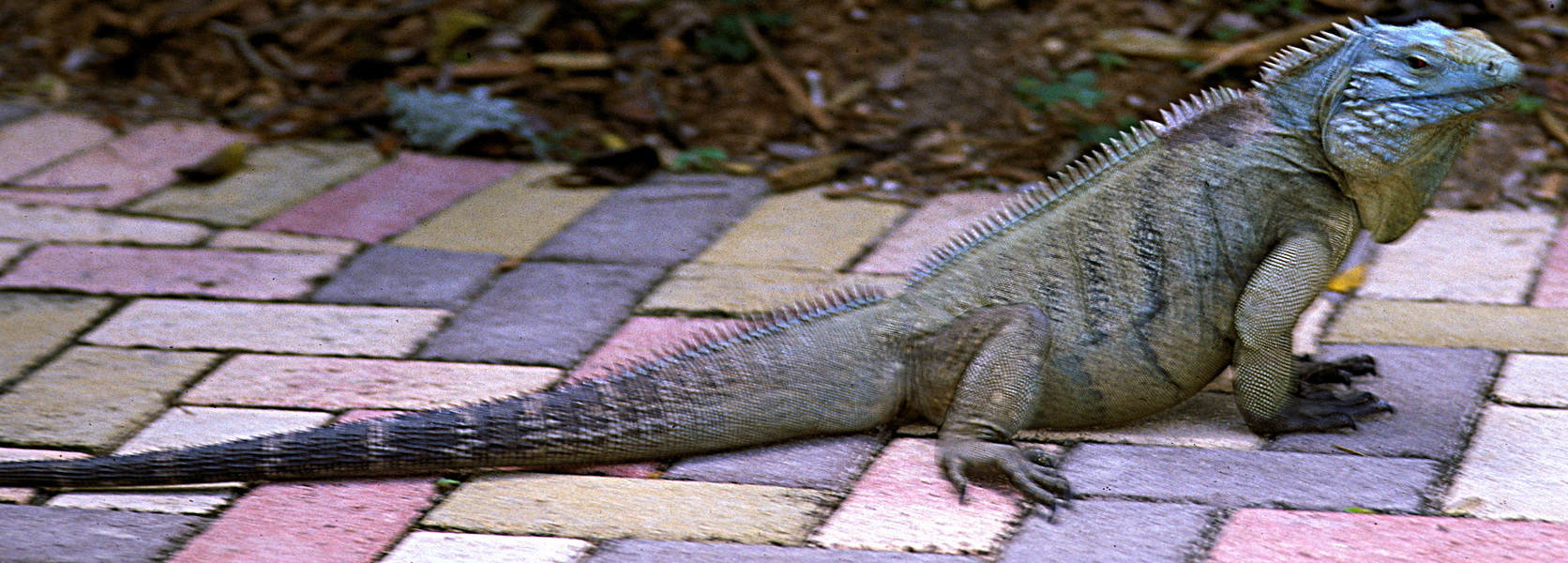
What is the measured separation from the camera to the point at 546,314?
15.0ft

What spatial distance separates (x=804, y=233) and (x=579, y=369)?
144cm

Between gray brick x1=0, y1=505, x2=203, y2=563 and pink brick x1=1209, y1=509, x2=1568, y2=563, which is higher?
gray brick x1=0, y1=505, x2=203, y2=563

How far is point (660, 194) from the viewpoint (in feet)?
19.0

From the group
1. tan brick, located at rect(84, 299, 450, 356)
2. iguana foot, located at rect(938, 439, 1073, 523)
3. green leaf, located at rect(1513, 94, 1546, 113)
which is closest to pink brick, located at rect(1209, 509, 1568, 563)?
iguana foot, located at rect(938, 439, 1073, 523)

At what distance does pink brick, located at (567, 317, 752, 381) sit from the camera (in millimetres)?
4117

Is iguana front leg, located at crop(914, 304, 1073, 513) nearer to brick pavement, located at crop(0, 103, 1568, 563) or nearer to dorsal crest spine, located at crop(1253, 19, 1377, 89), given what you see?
brick pavement, located at crop(0, 103, 1568, 563)

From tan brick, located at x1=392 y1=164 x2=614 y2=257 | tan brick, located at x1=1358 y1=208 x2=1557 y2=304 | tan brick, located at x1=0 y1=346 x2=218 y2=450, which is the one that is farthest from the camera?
tan brick, located at x1=392 y1=164 x2=614 y2=257

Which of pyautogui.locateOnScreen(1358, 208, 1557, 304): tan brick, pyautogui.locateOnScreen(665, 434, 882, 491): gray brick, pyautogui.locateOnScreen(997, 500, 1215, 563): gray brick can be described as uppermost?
pyautogui.locateOnScreen(665, 434, 882, 491): gray brick

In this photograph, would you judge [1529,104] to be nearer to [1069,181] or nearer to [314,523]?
[1069,181]

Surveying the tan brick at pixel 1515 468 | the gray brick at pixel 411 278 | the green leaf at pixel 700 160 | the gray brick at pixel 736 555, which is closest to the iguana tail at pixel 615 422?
the gray brick at pixel 736 555

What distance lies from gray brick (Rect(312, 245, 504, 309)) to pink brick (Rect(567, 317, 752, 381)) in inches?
24.4

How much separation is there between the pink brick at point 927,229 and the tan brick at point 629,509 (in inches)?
67.6

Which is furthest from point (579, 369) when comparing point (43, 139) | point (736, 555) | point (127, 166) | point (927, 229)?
point (43, 139)

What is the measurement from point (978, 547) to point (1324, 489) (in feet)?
2.71
